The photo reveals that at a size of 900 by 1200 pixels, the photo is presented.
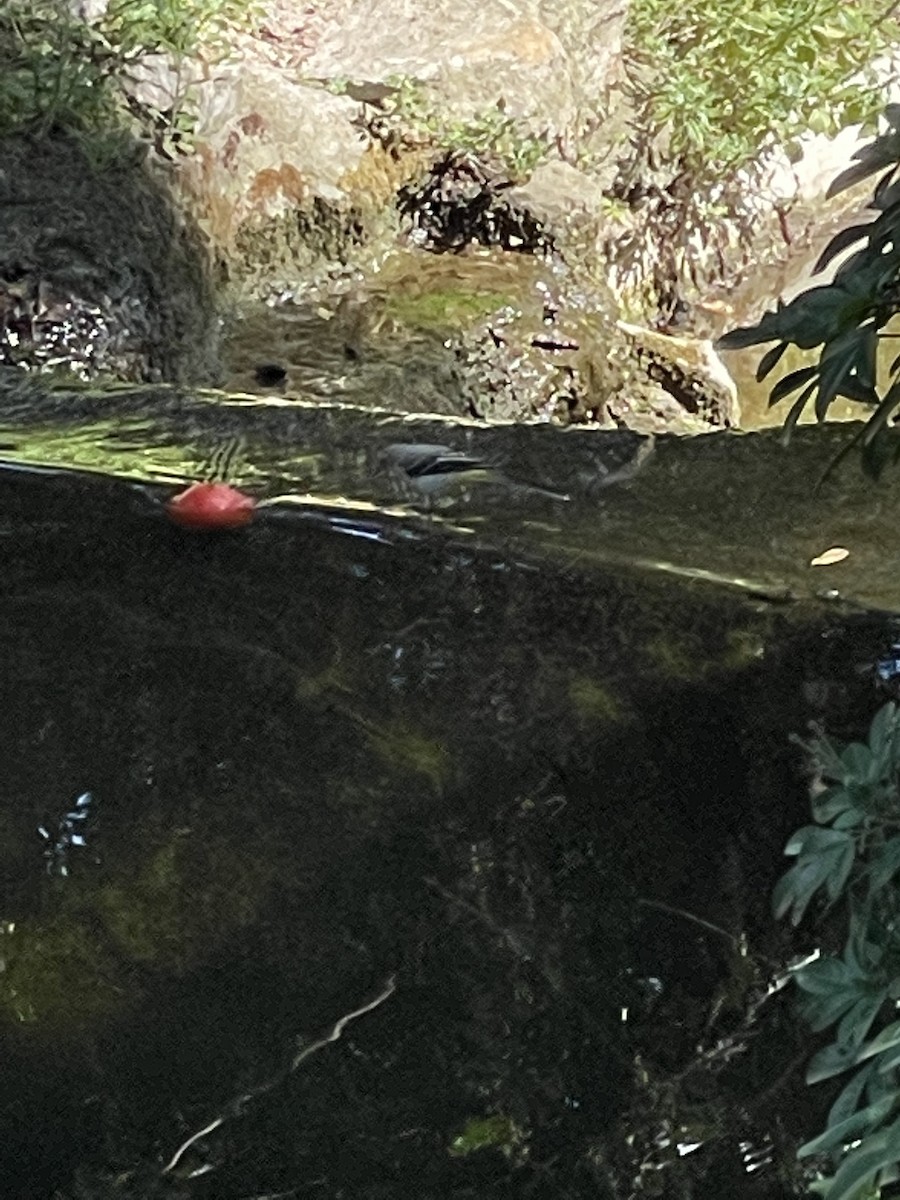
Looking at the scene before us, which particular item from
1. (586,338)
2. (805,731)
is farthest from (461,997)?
(586,338)

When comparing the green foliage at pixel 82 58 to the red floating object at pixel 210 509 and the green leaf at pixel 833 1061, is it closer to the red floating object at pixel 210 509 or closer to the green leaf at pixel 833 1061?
the red floating object at pixel 210 509

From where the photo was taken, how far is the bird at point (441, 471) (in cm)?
232

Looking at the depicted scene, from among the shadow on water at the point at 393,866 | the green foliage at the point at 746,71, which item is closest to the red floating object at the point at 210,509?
the shadow on water at the point at 393,866

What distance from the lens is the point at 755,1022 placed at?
1952 millimetres

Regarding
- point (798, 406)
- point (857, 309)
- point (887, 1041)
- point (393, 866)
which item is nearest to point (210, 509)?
point (393, 866)

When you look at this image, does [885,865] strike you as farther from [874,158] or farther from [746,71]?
[746,71]

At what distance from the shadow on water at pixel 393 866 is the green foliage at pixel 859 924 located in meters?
0.34

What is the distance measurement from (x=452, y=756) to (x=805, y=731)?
1.27 feet

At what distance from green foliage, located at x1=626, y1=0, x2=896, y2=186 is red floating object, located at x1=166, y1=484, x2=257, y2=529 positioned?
491 cm

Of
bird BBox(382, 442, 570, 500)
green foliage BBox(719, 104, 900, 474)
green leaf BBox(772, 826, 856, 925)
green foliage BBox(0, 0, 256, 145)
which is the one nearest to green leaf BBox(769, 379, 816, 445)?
green foliage BBox(719, 104, 900, 474)

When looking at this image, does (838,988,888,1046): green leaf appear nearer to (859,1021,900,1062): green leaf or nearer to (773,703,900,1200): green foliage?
(773,703,900,1200): green foliage

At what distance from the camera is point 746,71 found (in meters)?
6.85

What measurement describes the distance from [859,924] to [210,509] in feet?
3.27

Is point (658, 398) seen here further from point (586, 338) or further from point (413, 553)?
→ point (413, 553)
